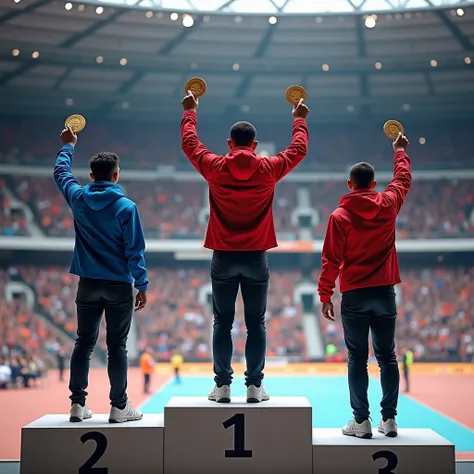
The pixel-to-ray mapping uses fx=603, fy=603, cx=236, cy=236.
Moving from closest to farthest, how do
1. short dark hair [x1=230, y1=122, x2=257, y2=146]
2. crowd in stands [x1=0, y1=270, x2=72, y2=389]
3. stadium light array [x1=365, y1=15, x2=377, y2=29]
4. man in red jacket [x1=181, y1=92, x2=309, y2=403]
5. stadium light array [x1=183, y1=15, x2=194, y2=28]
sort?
man in red jacket [x1=181, y1=92, x2=309, y2=403] < short dark hair [x1=230, y1=122, x2=257, y2=146] < stadium light array [x1=365, y1=15, x2=377, y2=29] < stadium light array [x1=183, y1=15, x2=194, y2=28] < crowd in stands [x1=0, y1=270, x2=72, y2=389]

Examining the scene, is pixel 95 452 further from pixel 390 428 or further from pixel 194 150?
pixel 194 150

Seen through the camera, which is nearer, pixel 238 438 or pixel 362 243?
pixel 238 438

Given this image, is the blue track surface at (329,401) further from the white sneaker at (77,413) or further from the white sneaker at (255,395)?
the white sneaker at (77,413)

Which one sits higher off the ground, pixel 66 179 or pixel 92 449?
pixel 66 179

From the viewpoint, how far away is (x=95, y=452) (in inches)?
161

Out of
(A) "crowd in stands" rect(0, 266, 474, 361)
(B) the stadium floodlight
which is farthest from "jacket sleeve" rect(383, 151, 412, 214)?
(A) "crowd in stands" rect(0, 266, 474, 361)

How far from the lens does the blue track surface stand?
1054 cm

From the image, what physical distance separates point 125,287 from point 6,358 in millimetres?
19215

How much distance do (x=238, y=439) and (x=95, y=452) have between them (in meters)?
0.97

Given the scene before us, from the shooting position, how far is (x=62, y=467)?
13.3 ft

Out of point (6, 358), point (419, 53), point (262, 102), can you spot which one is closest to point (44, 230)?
point (6, 358)

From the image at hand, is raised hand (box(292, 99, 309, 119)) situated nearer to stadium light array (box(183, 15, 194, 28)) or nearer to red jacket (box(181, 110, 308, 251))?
red jacket (box(181, 110, 308, 251))

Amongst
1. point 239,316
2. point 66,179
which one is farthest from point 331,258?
point 239,316

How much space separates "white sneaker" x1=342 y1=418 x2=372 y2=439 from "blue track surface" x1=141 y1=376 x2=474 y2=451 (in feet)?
16.7
